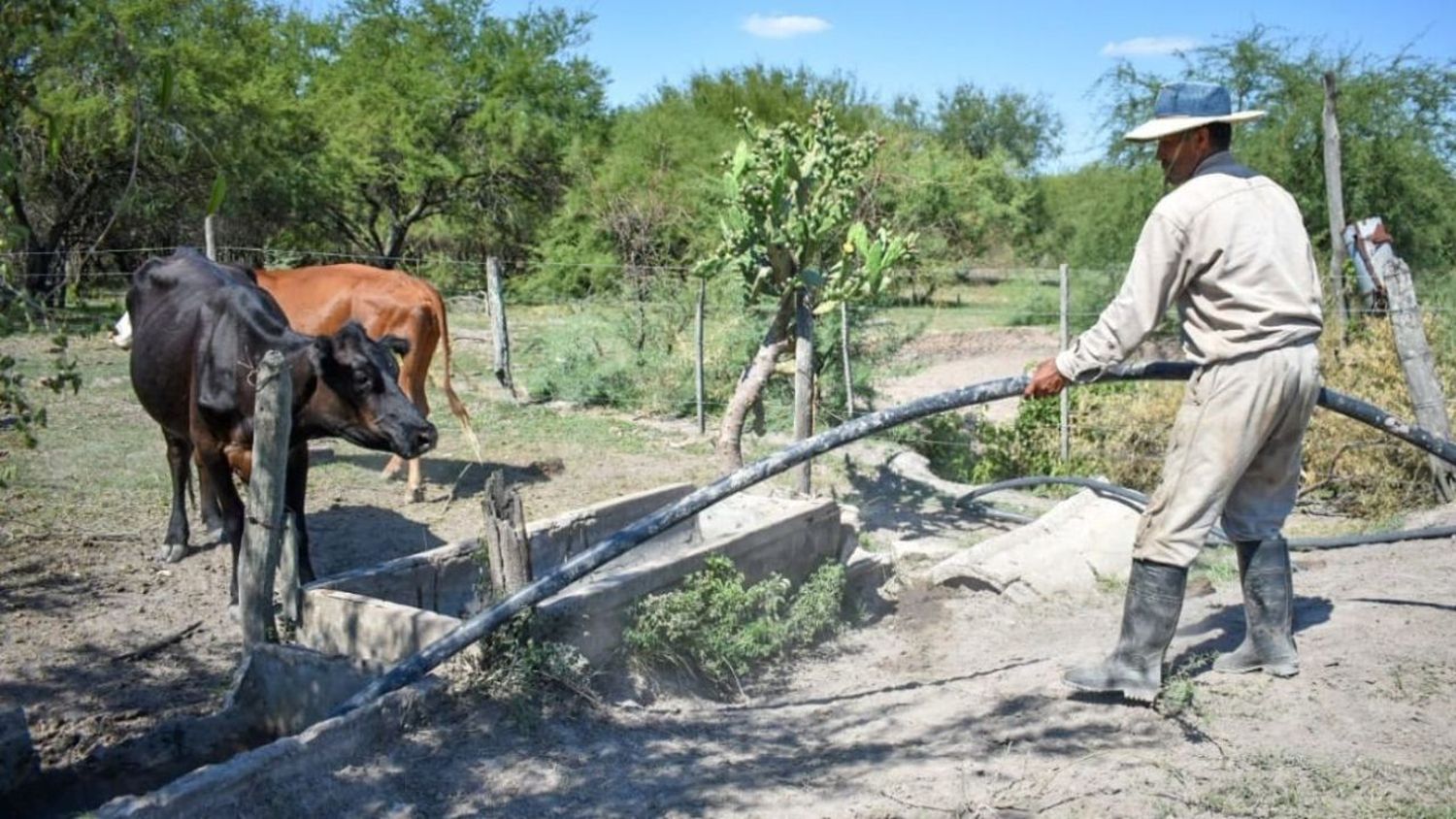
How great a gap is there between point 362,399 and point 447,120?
80.4ft

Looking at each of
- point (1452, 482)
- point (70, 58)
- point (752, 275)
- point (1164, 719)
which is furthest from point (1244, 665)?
point (70, 58)

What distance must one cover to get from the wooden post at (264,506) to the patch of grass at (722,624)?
1.46 m

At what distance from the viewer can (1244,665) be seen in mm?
4609

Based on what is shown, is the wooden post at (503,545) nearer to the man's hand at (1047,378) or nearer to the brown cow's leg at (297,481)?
the brown cow's leg at (297,481)

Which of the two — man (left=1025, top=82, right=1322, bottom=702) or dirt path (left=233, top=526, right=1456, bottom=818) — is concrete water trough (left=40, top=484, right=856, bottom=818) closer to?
dirt path (left=233, top=526, right=1456, bottom=818)

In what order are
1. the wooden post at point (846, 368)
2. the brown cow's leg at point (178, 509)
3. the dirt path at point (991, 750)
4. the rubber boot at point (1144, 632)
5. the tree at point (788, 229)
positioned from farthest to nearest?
the wooden post at point (846, 368) < the tree at point (788, 229) < the brown cow's leg at point (178, 509) < the rubber boot at point (1144, 632) < the dirt path at point (991, 750)

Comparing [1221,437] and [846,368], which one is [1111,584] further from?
[846,368]

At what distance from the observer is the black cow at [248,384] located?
19.8 ft

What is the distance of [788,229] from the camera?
779 cm

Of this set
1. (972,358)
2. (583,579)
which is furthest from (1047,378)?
(972,358)

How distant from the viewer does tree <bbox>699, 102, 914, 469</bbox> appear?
7.81 metres

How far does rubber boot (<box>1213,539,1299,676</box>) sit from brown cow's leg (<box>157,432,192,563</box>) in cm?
563

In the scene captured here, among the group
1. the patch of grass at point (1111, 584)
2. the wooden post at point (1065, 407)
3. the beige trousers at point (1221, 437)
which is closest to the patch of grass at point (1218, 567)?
the patch of grass at point (1111, 584)

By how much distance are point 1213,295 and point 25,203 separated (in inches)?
834
